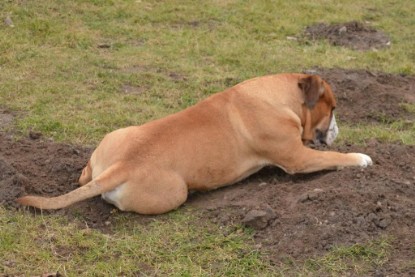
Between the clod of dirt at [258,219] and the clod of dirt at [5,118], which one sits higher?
the clod of dirt at [258,219]

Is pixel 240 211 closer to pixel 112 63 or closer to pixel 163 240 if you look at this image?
pixel 163 240

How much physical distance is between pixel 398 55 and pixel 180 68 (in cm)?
362

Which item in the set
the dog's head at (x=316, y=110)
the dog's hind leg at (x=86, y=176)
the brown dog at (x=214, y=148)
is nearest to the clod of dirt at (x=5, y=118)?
the dog's hind leg at (x=86, y=176)

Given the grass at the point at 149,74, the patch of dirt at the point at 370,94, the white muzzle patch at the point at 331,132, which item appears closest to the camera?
the grass at the point at 149,74

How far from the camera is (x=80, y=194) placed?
18.8 ft

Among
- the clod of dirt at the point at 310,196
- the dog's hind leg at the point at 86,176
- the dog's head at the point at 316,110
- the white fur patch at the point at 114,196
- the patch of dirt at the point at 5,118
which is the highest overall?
the dog's head at the point at 316,110

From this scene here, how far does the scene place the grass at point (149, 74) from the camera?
5234 mm

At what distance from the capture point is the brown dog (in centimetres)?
588

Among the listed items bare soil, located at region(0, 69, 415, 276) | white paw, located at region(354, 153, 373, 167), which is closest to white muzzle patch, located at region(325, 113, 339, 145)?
bare soil, located at region(0, 69, 415, 276)

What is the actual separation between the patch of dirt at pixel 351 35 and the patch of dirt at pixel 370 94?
1895mm

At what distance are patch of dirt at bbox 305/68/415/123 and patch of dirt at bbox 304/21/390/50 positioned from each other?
1.89 meters

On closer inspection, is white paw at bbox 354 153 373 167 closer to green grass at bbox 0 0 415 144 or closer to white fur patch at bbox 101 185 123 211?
white fur patch at bbox 101 185 123 211

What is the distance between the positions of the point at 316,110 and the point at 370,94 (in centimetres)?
296

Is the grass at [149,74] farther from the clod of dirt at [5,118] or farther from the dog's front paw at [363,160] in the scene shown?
the dog's front paw at [363,160]
